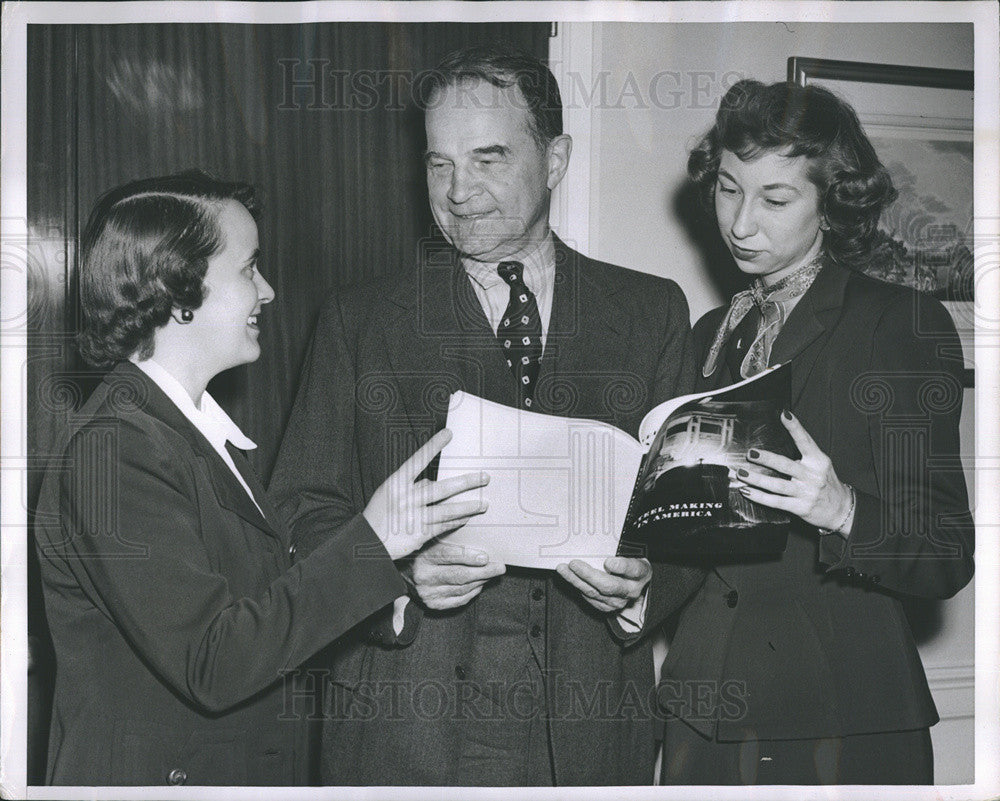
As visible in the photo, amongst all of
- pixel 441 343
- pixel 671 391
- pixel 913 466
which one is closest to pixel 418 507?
pixel 441 343

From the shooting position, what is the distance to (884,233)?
6.31 ft

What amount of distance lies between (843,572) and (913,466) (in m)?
0.26

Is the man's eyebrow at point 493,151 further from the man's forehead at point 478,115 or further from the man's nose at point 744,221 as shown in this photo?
the man's nose at point 744,221

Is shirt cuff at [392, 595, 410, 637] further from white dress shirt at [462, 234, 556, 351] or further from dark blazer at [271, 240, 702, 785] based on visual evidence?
white dress shirt at [462, 234, 556, 351]

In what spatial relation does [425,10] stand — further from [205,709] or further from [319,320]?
[205,709]

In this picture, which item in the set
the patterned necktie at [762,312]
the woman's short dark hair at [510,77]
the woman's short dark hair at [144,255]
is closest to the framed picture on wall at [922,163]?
the patterned necktie at [762,312]

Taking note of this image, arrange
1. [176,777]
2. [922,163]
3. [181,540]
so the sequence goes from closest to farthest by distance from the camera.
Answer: [181,540] → [176,777] → [922,163]

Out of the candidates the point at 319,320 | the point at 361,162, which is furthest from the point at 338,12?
the point at 319,320

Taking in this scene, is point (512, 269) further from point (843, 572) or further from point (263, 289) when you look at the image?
point (843, 572)

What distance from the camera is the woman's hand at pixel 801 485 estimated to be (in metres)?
1.85

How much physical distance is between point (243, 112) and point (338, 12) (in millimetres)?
281

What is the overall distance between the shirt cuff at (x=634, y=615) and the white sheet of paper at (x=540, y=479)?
10 cm

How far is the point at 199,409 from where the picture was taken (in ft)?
5.97

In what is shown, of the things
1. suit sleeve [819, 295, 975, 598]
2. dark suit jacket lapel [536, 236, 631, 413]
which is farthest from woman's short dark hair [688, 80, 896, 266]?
dark suit jacket lapel [536, 236, 631, 413]
